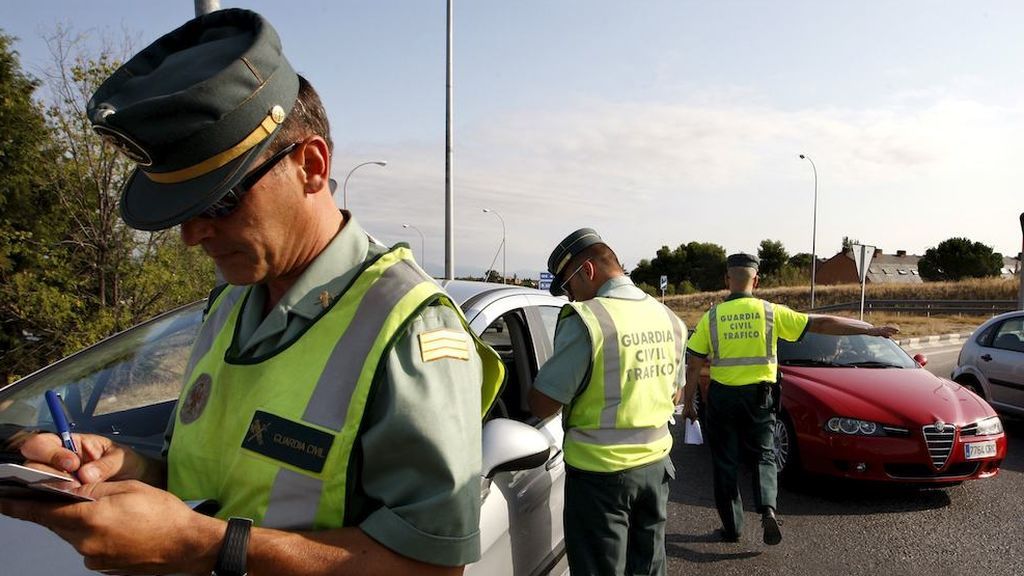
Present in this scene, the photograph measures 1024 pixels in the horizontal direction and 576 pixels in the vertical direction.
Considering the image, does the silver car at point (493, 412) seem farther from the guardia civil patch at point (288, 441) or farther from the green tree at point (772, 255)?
the green tree at point (772, 255)

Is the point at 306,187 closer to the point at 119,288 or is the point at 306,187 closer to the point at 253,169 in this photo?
the point at 253,169

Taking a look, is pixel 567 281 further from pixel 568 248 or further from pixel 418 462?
Answer: pixel 418 462

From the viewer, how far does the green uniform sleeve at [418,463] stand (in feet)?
3.55

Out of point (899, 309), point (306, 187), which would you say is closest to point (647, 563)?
point (306, 187)

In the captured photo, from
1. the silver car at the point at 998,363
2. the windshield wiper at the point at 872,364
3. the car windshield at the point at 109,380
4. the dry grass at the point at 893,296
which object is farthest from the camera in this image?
the dry grass at the point at 893,296

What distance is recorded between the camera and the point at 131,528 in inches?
38.2

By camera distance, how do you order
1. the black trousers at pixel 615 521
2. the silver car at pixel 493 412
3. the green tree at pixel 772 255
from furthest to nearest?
1. the green tree at pixel 772 255
2. the black trousers at pixel 615 521
3. the silver car at pixel 493 412

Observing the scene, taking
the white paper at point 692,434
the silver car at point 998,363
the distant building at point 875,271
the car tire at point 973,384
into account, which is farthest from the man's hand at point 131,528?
the distant building at point 875,271

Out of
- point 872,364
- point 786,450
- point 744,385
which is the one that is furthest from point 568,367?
→ point 872,364

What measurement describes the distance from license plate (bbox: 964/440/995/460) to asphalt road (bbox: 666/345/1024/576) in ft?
1.30

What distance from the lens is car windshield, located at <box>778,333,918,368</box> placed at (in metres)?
6.51

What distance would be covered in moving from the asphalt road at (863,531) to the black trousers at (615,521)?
1.62 meters

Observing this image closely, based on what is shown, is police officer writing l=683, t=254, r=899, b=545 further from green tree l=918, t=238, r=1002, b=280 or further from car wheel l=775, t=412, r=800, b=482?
green tree l=918, t=238, r=1002, b=280

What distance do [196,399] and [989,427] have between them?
621 centimetres
